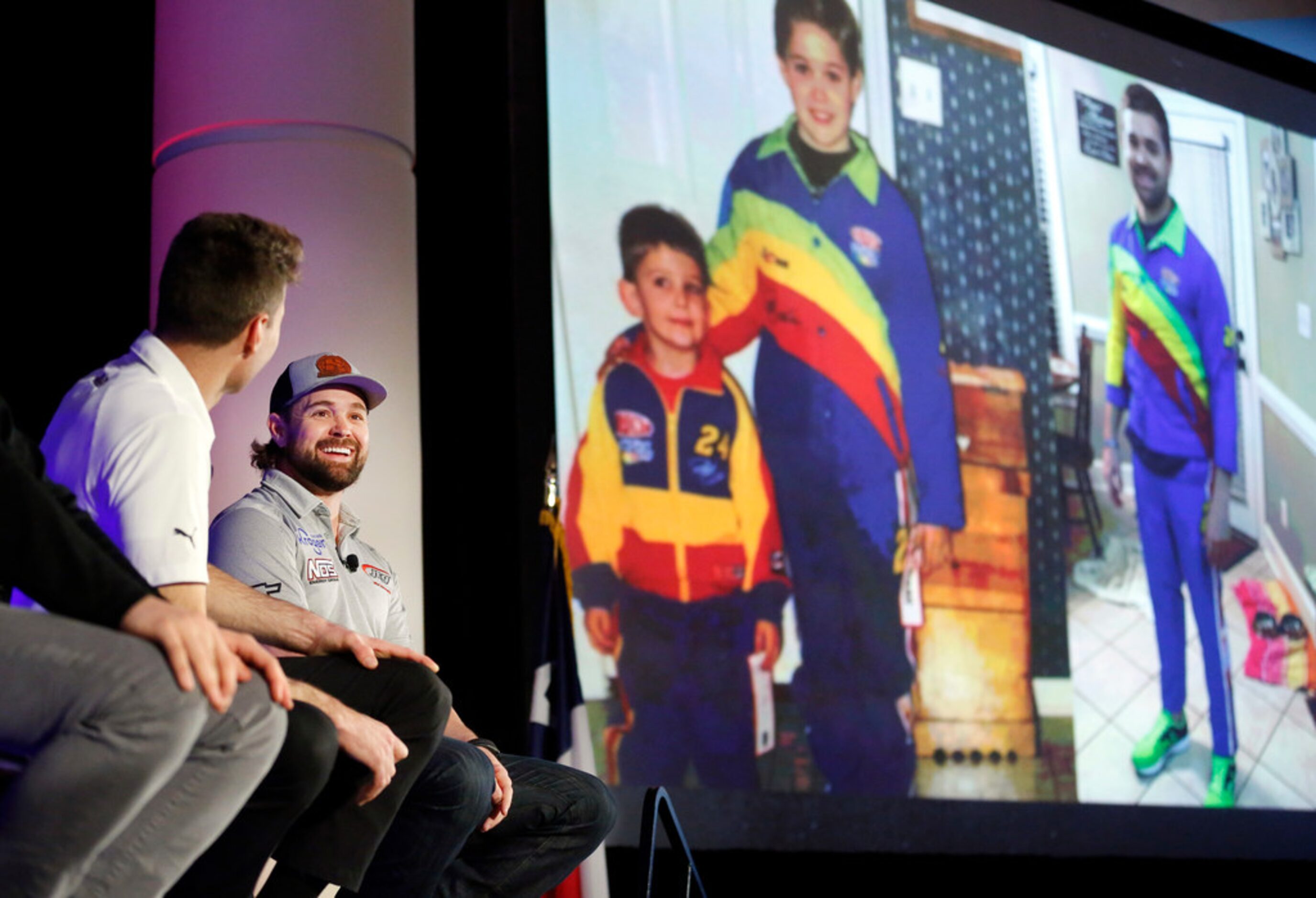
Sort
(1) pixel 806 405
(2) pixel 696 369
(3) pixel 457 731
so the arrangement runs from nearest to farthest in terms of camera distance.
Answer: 1. (3) pixel 457 731
2. (2) pixel 696 369
3. (1) pixel 806 405

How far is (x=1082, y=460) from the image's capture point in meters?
4.18

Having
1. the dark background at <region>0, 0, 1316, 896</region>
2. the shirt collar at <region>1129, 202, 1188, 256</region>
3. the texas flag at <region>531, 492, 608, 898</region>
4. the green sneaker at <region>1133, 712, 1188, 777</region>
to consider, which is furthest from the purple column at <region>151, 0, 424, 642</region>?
the shirt collar at <region>1129, 202, 1188, 256</region>

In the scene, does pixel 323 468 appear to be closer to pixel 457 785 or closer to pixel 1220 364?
pixel 457 785

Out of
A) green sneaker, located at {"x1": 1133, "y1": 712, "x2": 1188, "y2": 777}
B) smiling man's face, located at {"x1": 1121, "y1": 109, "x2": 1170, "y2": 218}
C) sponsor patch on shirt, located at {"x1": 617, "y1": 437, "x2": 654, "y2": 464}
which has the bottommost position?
green sneaker, located at {"x1": 1133, "y1": 712, "x2": 1188, "y2": 777}

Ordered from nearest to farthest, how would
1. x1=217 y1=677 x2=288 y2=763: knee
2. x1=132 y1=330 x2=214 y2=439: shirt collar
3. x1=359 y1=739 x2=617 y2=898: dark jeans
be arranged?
x1=217 y1=677 x2=288 y2=763: knee → x1=132 y1=330 x2=214 y2=439: shirt collar → x1=359 y1=739 x2=617 y2=898: dark jeans

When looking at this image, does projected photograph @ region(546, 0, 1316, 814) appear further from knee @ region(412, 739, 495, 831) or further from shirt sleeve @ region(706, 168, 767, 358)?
knee @ region(412, 739, 495, 831)

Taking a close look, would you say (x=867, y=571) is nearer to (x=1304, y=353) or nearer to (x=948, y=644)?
(x=948, y=644)

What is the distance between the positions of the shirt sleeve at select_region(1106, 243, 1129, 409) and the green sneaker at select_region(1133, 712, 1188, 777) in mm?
1085

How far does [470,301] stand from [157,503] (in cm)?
222

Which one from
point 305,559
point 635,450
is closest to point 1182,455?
point 635,450

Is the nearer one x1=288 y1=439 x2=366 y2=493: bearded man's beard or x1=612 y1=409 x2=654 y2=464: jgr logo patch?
x1=288 y1=439 x2=366 y2=493: bearded man's beard

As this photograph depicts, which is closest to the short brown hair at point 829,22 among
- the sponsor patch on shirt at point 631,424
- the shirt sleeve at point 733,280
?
the shirt sleeve at point 733,280

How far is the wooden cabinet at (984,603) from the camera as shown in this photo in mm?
3762

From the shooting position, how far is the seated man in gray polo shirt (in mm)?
1571
